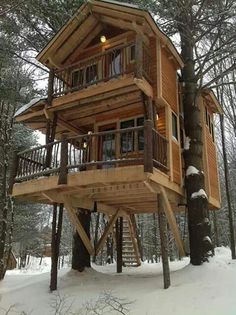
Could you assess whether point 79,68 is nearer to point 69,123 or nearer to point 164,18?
point 69,123

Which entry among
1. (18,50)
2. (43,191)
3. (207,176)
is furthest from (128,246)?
(18,50)

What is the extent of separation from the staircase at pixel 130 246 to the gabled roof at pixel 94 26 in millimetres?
7214

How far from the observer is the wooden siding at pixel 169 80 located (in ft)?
39.3

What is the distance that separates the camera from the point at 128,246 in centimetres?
1720

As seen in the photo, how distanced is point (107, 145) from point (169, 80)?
323 centimetres

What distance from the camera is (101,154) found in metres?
13.5

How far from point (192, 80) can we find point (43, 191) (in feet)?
22.9

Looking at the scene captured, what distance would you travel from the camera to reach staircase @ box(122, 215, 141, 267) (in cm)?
1611

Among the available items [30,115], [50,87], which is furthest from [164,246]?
[30,115]

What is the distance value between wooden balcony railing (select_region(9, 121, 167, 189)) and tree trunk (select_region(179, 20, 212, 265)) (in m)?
1.86

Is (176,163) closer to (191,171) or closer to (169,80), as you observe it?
(191,171)

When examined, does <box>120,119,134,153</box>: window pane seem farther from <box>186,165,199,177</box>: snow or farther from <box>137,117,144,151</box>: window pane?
<box>186,165,199,177</box>: snow

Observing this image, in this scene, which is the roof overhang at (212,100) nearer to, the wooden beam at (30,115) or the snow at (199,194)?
the snow at (199,194)

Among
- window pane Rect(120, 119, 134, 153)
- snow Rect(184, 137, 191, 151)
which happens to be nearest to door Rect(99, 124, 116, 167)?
window pane Rect(120, 119, 134, 153)
